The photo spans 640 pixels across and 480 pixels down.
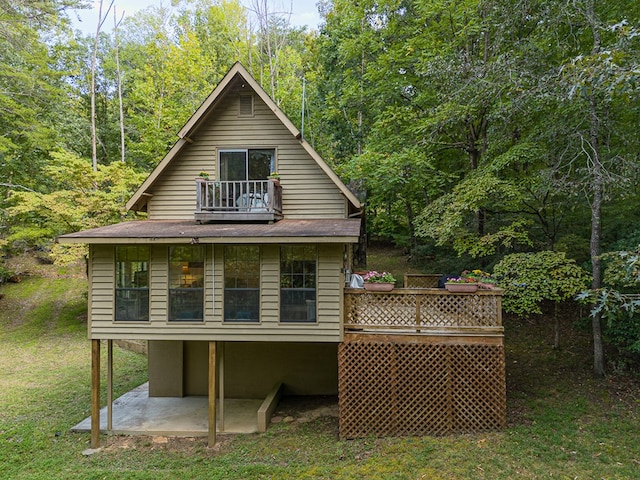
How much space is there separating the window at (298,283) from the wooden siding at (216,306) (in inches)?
5.3

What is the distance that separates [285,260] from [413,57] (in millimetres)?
9651

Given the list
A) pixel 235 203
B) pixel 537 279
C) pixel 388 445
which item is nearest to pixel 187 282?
pixel 235 203

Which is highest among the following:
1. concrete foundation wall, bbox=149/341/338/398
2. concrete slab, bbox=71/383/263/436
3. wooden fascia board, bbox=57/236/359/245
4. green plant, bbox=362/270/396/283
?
wooden fascia board, bbox=57/236/359/245

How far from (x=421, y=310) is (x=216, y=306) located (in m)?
4.74

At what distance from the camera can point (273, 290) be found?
8.47 m

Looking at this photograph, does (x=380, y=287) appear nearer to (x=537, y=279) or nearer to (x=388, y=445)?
(x=388, y=445)

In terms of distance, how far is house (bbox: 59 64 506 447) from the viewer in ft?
25.8

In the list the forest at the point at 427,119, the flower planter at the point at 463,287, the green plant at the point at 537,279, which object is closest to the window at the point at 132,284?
the flower planter at the point at 463,287

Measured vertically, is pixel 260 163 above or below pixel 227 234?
above

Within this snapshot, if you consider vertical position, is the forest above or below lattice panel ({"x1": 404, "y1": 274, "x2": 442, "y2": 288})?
above

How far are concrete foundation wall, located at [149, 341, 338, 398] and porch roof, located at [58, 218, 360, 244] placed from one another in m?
3.94

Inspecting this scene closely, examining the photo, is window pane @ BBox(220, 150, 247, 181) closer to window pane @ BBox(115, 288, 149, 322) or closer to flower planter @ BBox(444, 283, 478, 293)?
window pane @ BBox(115, 288, 149, 322)

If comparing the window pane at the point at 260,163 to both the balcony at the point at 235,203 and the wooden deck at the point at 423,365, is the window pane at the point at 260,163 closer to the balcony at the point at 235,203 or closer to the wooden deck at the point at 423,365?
the balcony at the point at 235,203

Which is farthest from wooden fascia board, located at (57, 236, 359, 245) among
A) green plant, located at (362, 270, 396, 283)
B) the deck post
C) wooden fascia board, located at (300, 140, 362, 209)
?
the deck post
